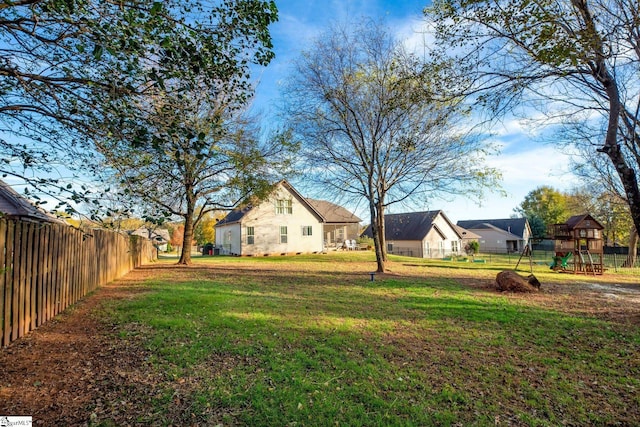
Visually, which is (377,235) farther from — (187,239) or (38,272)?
(38,272)

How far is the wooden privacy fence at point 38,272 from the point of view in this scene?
4.66 metres

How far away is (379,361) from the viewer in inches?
184

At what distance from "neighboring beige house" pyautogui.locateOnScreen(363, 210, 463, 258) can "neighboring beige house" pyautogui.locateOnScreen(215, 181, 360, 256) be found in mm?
10657

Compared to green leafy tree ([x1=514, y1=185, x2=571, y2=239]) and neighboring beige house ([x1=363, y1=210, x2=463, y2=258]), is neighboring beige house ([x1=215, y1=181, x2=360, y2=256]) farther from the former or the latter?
green leafy tree ([x1=514, y1=185, x2=571, y2=239])

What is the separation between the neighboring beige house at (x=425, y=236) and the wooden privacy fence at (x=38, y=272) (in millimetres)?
31896

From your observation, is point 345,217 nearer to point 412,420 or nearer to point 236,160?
point 236,160

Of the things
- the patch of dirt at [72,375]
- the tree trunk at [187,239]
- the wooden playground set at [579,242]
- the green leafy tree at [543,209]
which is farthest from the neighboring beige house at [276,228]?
the green leafy tree at [543,209]

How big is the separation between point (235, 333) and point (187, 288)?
5168mm

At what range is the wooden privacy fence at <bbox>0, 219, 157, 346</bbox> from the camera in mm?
4660

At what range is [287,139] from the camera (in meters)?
16.8

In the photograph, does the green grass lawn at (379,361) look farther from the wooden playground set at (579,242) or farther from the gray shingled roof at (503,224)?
the gray shingled roof at (503,224)

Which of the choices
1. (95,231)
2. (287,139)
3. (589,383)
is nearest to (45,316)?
(95,231)

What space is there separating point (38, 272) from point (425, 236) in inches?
1437

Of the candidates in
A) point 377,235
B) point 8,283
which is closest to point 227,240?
point 377,235
